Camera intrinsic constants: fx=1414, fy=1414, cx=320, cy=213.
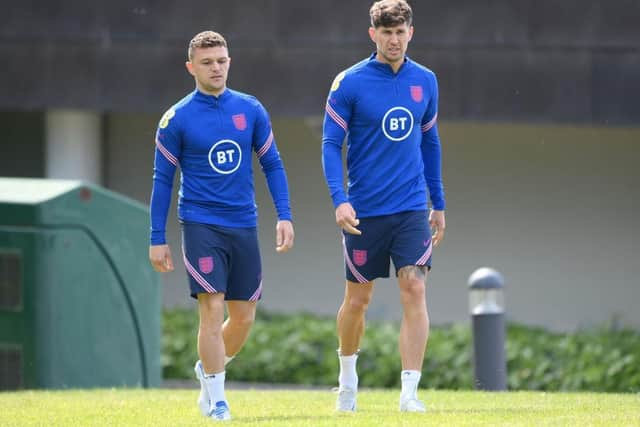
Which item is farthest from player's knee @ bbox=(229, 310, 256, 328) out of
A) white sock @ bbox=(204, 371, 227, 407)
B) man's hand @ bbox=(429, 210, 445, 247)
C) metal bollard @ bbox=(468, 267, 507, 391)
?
metal bollard @ bbox=(468, 267, 507, 391)

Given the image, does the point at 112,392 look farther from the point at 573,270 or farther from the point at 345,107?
the point at 573,270

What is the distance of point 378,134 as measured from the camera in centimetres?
→ 750

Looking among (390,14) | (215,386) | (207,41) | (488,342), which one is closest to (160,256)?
(215,386)

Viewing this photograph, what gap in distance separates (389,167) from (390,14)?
2.64ft

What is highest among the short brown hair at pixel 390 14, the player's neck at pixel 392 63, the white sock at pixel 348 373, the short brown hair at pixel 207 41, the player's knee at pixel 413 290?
the short brown hair at pixel 390 14

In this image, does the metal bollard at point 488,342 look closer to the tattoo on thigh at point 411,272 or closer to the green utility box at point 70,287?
the green utility box at point 70,287

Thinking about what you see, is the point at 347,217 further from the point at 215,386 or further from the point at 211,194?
the point at 215,386

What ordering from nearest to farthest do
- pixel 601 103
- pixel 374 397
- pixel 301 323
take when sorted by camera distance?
pixel 374 397 < pixel 601 103 < pixel 301 323

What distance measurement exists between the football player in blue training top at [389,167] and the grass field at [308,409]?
51cm

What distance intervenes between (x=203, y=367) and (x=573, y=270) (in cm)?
883

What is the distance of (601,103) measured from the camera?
13.7 metres

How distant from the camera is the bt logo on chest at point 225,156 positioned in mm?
7285

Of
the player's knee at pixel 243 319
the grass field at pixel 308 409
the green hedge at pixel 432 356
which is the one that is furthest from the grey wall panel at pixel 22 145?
the player's knee at pixel 243 319

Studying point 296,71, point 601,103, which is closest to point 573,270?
point 601,103
